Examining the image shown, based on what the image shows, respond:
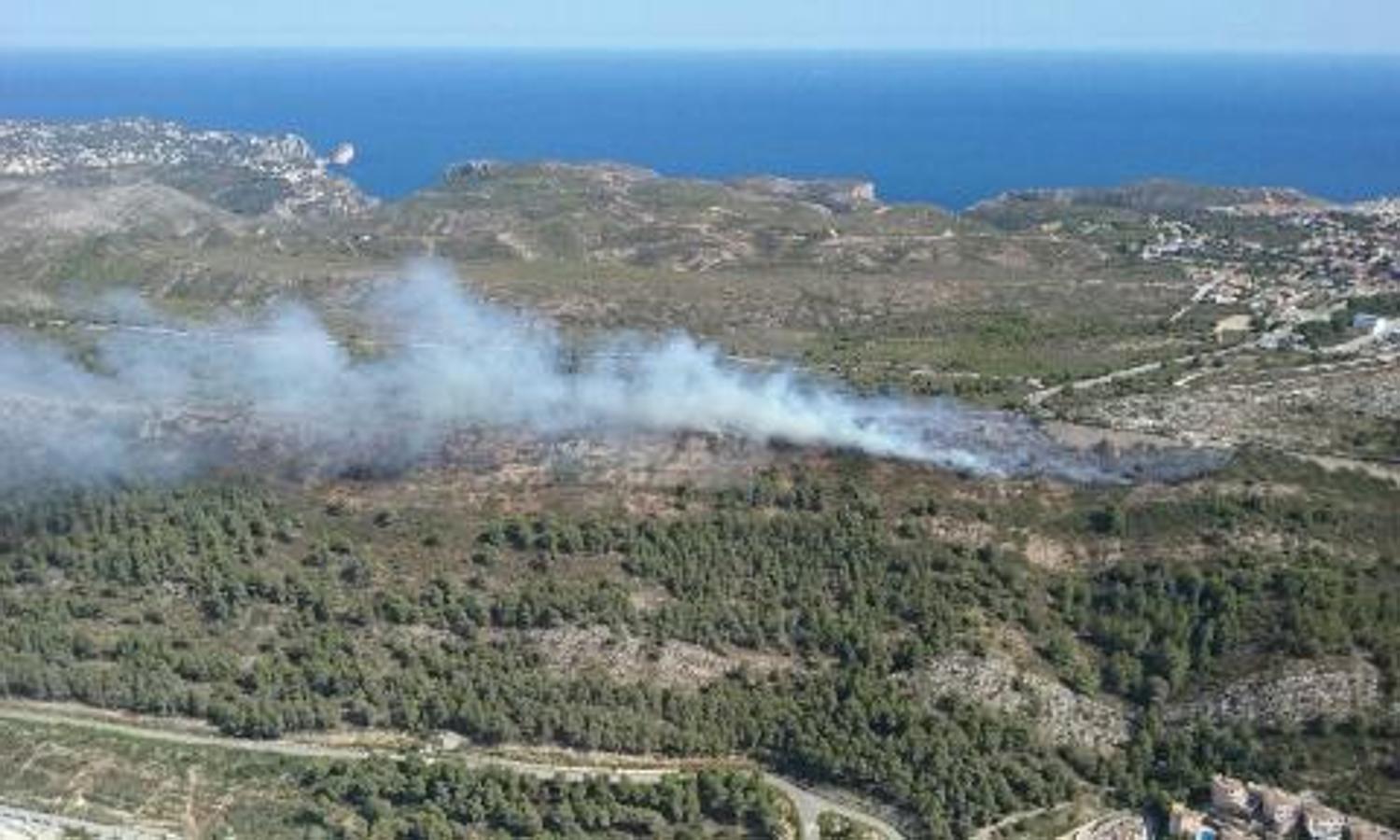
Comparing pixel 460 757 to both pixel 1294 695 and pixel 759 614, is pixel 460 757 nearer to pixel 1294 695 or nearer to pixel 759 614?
pixel 759 614

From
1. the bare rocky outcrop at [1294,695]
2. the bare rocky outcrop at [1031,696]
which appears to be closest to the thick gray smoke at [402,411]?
the bare rocky outcrop at [1031,696]

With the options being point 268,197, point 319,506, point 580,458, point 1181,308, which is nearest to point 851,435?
point 580,458

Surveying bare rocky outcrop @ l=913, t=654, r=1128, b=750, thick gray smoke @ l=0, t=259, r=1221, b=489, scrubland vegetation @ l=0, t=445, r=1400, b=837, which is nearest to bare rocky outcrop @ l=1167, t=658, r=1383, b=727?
scrubland vegetation @ l=0, t=445, r=1400, b=837

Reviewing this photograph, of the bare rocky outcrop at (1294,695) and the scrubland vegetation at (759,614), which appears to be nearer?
the scrubland vegetation at (759,614)

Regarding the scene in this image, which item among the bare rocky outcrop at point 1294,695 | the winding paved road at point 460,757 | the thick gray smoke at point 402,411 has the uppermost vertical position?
the thick gray smoke at point 402,411

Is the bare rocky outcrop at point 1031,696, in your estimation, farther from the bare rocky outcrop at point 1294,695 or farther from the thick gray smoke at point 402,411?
the thick gray smoke at point 402,411

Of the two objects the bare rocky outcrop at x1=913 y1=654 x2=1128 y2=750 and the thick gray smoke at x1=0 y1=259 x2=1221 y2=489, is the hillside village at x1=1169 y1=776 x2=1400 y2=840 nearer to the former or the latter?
the bare rocky outcrop at x1=913 y1=654 x2=1128 y2=750

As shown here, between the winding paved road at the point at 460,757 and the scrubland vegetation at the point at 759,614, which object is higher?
the scrubland vegetation at the point at 759,614

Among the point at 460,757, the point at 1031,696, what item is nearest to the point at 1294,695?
the point at 1031,696

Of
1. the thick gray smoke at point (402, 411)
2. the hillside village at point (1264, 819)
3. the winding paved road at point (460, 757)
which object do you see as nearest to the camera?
the hillside village at point (1264, 819)
